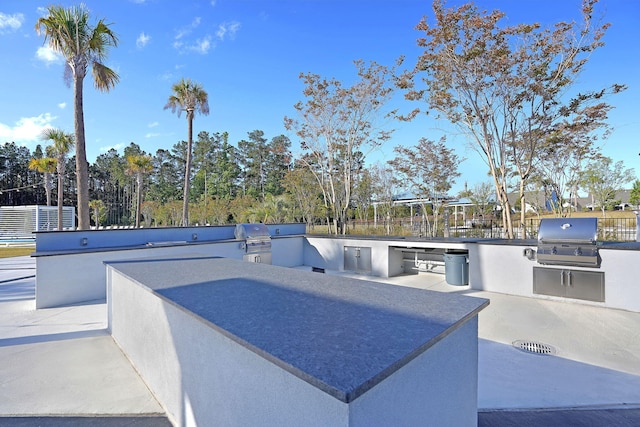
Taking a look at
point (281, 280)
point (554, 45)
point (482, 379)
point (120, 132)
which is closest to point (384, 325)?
point (281, 280)

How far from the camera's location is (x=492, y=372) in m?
2.86

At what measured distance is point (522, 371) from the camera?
287cm

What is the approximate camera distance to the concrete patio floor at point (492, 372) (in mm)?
2137

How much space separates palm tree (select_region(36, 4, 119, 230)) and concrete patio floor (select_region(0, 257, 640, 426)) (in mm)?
5457

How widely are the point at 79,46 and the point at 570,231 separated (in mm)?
12563

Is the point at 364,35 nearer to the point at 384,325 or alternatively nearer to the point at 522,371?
the point at 522,371

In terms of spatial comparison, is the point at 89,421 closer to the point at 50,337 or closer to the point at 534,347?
the point at 50,337

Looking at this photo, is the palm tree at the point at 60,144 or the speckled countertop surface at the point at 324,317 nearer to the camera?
the speckled countertop surface at the point at 324,317

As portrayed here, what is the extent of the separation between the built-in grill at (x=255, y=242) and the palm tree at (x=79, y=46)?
4.94 meters

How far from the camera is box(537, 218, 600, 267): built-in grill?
4.84m

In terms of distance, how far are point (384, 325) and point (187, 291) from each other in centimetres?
130

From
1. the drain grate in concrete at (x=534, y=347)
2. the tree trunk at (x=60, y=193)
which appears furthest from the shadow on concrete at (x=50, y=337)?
the tree trunk at (x=60, y=193)

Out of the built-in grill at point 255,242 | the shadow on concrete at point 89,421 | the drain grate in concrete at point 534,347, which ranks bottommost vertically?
the drain grate in concrete at point 534,347

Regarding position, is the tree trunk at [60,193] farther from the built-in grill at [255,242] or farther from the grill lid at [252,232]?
the built-in grill at [255,242]
